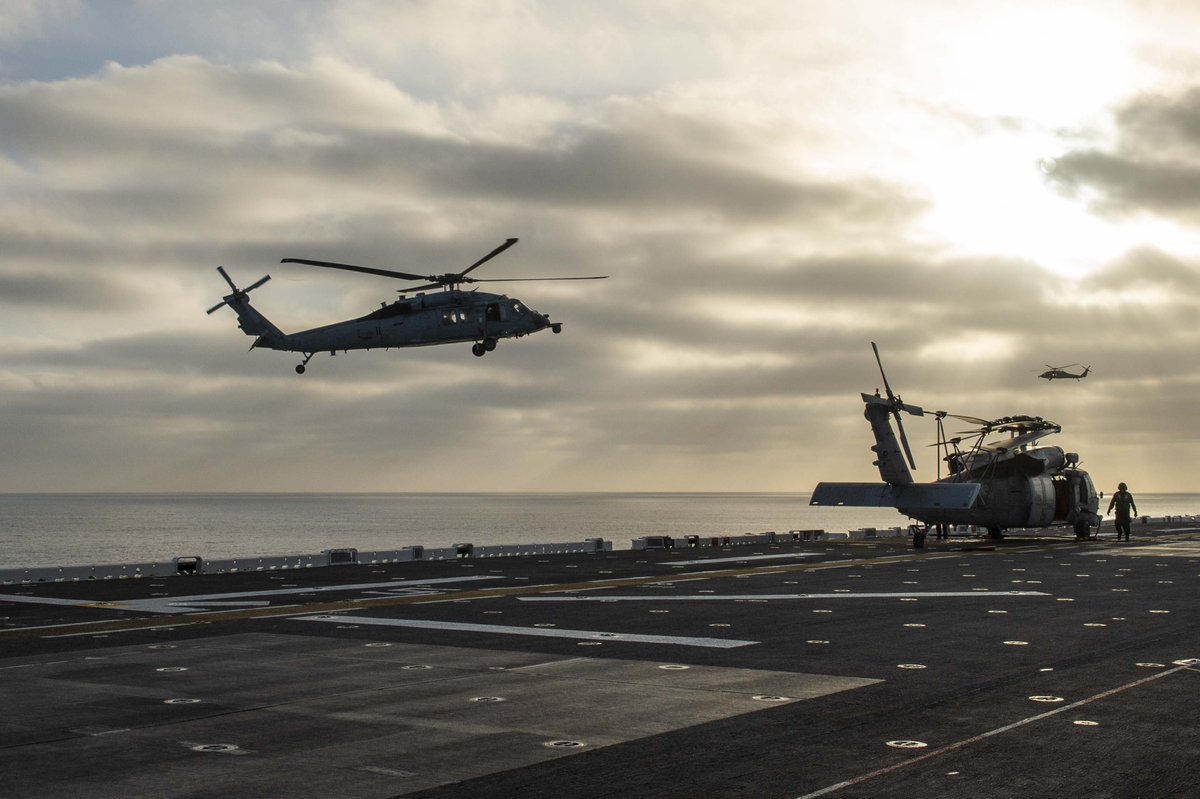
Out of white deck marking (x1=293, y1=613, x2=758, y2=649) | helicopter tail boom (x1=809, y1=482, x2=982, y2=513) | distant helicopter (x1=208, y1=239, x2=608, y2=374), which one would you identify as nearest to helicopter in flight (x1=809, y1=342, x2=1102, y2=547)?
helicopter tail boom (x1=809, y1=482, x2=982, y2=513)

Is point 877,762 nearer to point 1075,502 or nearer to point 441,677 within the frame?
point 441,677

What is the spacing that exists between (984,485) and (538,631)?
36.1m

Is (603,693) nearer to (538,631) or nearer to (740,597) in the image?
(538,631)

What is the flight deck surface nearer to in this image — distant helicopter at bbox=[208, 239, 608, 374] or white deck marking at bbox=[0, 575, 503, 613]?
white deck marking at bbox=[0, 575, 503, 613]

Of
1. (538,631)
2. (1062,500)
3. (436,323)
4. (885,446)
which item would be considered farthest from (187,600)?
(1062,500)

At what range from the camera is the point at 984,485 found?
5125 cm

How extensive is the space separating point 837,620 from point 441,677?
9.59 m

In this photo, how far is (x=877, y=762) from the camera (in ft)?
34.6

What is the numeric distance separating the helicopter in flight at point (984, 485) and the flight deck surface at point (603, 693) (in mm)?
20654

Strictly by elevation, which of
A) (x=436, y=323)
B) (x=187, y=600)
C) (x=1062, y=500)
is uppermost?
(x=436, y=323)

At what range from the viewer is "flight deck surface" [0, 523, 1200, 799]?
33.3ft

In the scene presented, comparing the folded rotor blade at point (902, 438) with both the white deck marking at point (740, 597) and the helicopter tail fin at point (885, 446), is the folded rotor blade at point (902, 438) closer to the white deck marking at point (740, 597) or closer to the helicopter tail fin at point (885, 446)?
the helicopter tail fin at point (885, 446)

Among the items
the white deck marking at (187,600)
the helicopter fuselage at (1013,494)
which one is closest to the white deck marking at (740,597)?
the white deck marking at (187,600)

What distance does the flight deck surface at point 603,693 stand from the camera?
10156mm
